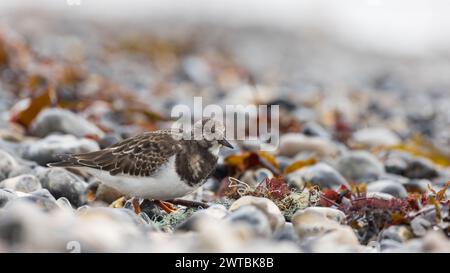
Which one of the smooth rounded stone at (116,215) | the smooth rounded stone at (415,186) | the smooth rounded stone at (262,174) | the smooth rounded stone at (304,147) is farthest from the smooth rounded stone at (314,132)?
the smooth rounded stone at (116,215)

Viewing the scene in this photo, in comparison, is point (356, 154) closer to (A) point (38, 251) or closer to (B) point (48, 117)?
(B) point (48, 117)

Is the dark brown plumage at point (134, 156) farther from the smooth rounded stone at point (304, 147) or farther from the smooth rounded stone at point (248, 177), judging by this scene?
the smooth rounded stone at point (304, 147)

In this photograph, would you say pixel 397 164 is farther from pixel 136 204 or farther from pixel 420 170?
pixel 136 204

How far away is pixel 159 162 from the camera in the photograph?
420cm

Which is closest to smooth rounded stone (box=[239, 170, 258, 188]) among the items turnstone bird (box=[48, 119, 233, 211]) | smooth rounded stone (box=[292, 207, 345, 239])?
turnstone bird (box=[48, 119, 233, 211])

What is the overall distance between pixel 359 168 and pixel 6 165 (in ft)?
9.63

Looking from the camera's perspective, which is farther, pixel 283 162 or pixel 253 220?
pixel 283 162

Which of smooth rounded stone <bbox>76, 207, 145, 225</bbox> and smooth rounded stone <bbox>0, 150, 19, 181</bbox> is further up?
smooth rounded stone <bbox>0, 150, 19, 181</bbox>

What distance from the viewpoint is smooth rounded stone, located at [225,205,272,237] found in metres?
3.20

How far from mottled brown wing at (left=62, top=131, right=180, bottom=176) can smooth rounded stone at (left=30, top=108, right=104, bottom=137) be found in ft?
6.36

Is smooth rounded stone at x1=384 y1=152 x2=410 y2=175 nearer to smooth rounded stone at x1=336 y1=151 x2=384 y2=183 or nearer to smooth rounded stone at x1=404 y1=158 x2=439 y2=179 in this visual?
smooth rounded stone at x1=404 y1=158 x2=439 y2=179

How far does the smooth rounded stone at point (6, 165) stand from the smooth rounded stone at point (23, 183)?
293 millimetres

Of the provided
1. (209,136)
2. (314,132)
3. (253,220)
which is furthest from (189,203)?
(314,132)

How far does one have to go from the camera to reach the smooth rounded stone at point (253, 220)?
3.20m
